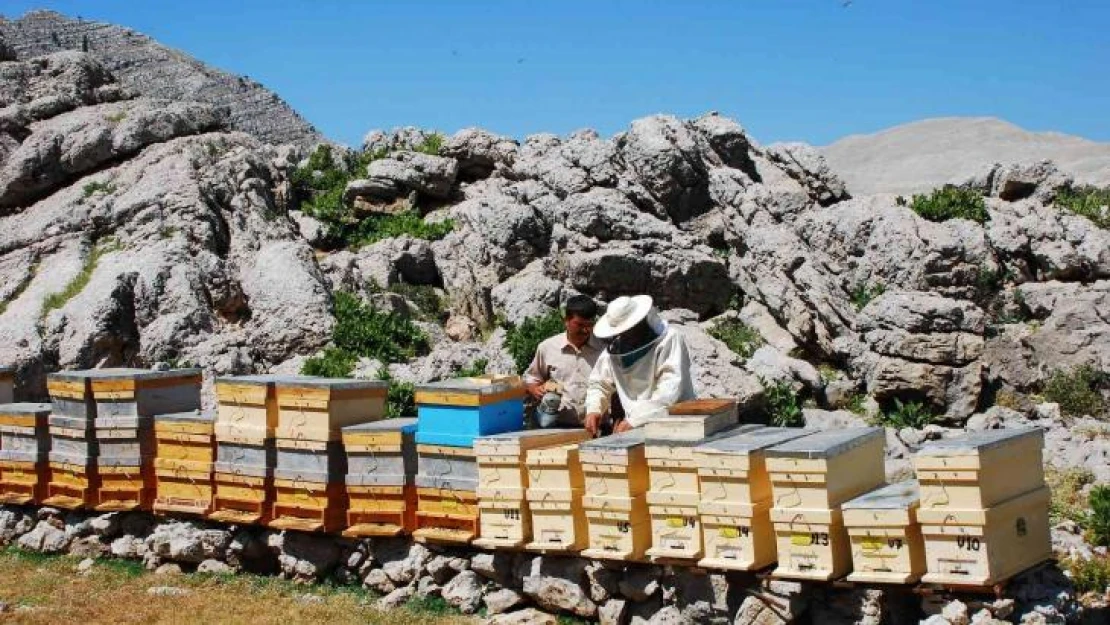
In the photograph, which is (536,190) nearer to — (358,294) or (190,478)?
(358,294)

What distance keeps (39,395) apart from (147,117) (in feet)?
24.7

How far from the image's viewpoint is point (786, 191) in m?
21.5

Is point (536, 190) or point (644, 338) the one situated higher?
point (536, 190)

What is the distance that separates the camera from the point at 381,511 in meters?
10.0

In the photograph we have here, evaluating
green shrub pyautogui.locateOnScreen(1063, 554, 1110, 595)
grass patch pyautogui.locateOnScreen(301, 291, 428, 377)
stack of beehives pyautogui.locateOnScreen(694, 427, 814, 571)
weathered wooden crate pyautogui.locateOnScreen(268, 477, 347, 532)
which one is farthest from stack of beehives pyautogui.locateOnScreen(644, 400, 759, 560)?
grass patch pyautogui.locateOnScreen(301, 291, 428, 377)

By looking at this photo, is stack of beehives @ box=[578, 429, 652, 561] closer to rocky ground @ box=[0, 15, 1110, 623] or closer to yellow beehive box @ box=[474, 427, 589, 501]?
yellow beehive box @ box=[474, 427, 589, 501]

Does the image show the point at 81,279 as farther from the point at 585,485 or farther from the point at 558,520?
the point at 585,485

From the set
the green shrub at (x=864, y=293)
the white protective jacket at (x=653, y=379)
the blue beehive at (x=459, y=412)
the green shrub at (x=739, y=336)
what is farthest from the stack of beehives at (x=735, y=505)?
the green shrub at (x=864, y=293)

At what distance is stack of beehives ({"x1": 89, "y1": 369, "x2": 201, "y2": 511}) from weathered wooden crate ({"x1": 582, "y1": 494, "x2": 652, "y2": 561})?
5.51 meters

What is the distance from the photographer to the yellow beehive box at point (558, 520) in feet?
29.1

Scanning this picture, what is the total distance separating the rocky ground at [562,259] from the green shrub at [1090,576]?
4628mm

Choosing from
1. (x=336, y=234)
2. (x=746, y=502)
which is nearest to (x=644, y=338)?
(x=746, y=502)

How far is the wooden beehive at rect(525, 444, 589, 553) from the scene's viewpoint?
887 cm

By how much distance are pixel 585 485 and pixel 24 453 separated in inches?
290
